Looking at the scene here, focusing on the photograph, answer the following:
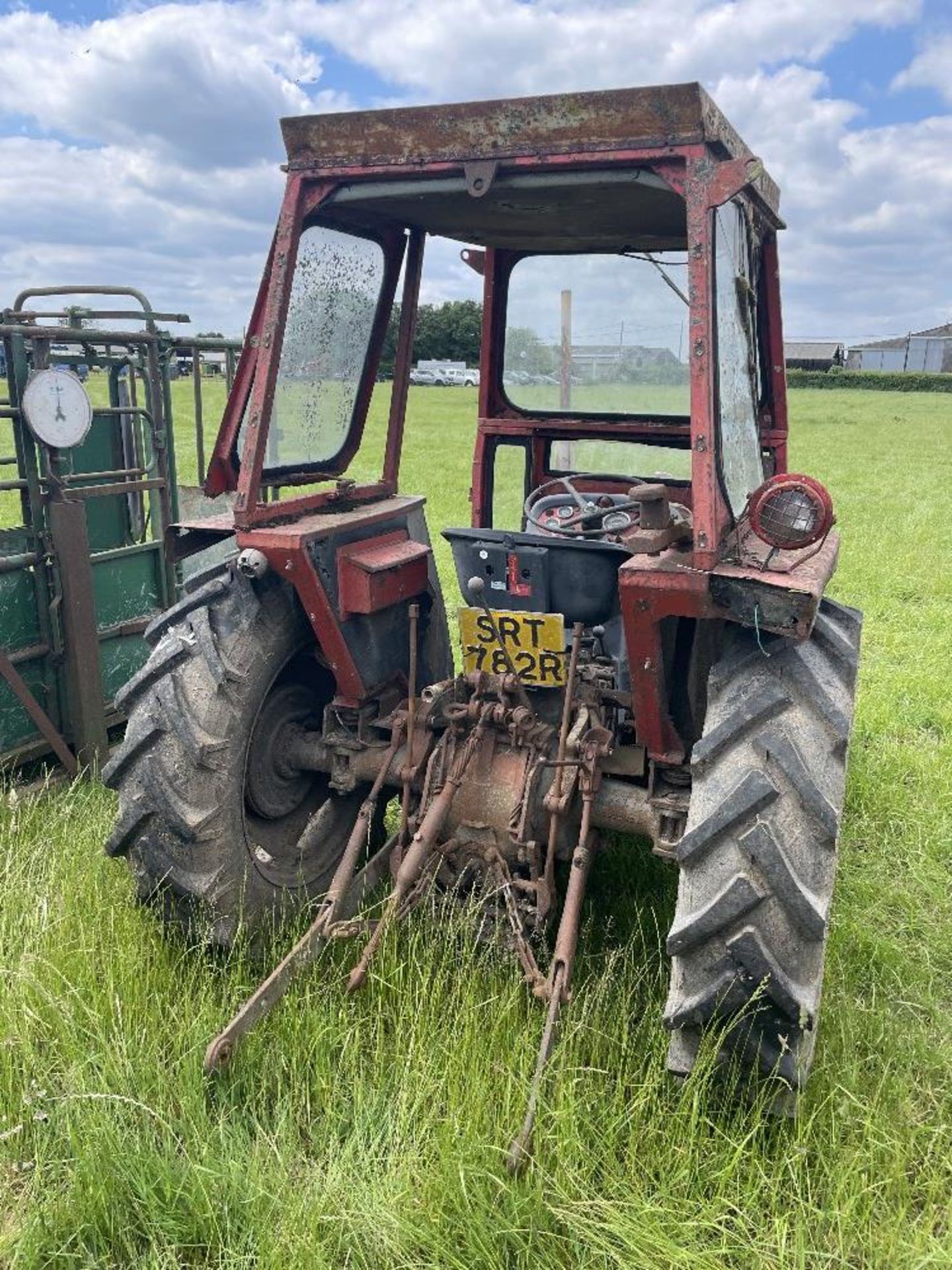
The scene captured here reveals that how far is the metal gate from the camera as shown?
15.1 feet

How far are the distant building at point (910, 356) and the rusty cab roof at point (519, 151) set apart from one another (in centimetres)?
7535

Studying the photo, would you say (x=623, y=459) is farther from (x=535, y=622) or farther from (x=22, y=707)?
(x=22, y=707)

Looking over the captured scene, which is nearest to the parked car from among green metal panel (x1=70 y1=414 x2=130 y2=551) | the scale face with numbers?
green metal panel (x1=70 y1=414 x2=130 y2=551)

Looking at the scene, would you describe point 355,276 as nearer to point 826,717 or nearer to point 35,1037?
point 826,717

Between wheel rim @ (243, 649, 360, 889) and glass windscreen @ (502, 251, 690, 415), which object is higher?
glass windscreen @ (502, 251, 690, 415)

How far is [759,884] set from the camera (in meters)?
2.30

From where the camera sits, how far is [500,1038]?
267 centimetres

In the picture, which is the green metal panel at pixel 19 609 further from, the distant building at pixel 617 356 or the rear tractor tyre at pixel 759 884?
the rear tractor tyre at pixel 759 884

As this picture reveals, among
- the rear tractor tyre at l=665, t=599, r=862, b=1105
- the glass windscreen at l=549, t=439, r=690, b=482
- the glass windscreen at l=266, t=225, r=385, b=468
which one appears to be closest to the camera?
the rear tractor tyre at l=665, t=599, r=862, b=1105

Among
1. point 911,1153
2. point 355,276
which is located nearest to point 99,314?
point 355,276

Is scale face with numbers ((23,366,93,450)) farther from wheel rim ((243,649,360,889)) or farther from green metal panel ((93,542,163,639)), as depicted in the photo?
wheel rim ((243,649,360,889))

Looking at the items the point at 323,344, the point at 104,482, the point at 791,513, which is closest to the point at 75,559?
the point at 104,482

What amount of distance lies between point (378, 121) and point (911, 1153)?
2.85 meters

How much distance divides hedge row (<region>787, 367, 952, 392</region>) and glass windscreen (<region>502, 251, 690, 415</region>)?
52.9 meters
